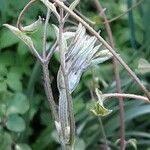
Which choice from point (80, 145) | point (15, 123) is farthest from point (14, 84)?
point (80, 145)

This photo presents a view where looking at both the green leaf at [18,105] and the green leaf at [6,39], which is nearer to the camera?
the green leaf at [18,105]

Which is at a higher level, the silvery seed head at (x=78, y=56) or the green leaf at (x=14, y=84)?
the silvery seed head at (x=78, y=56)

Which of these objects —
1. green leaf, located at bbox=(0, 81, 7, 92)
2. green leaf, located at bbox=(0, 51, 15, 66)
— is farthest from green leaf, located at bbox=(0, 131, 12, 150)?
green leaf, located at bbox=(0, 51, 15, 66)

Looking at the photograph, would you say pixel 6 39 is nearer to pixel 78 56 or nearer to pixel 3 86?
pixel 3 86

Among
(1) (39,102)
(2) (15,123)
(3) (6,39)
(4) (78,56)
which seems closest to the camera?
(4) (78,56)

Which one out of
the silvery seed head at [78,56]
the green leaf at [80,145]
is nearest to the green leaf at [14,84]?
the green leaf at [80,145]

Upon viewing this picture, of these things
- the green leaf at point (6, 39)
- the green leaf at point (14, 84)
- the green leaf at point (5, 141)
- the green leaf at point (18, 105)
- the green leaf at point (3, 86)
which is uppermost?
the green leaf at point (6, 39)

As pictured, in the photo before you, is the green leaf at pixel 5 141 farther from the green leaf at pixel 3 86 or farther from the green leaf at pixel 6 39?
the green leaf at pixel 6 39

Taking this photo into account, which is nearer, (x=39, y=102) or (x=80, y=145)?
(x=80, y=145)
